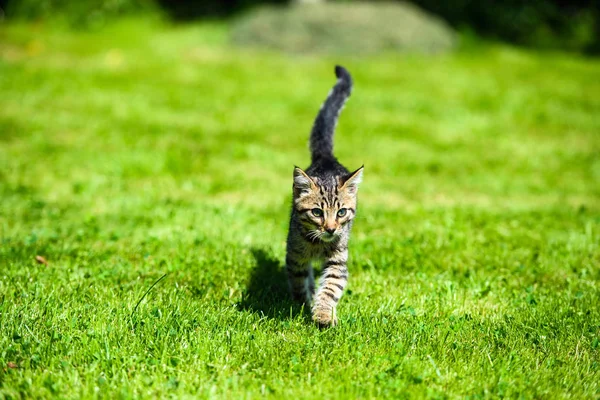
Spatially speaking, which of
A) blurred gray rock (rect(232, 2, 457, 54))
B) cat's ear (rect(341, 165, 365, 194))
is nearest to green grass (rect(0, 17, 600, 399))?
cat's ear (rect(341, 165, 365, 194))

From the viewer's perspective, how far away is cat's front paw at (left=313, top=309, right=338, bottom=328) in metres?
4.81

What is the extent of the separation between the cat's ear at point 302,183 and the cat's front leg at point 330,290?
2.07ft

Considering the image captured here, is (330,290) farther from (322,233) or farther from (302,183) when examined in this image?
(302,183)

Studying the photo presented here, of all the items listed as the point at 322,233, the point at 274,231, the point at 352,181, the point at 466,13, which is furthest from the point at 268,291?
the point at 466,13

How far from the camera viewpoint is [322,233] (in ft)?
16.6

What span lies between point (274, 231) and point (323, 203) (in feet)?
7.70

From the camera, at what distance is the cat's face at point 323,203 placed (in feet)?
16.7

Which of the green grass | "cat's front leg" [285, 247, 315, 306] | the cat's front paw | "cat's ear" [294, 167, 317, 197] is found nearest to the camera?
the green grass

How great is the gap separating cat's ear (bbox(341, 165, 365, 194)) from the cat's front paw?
1.13m

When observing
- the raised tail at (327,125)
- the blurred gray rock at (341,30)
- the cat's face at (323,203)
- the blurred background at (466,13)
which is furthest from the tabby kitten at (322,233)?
the blurred background at (466,13)

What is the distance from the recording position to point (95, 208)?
26.3 ft

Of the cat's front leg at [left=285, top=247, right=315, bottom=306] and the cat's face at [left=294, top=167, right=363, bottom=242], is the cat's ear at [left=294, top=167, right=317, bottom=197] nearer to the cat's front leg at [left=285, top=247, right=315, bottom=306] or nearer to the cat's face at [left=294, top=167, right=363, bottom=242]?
the cat's face at [left=294, top=167, right=363, bottom=242]

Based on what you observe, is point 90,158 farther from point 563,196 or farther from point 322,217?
point 563,196

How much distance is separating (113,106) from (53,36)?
7.53 metres
